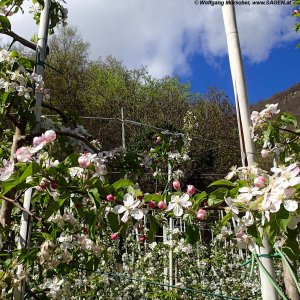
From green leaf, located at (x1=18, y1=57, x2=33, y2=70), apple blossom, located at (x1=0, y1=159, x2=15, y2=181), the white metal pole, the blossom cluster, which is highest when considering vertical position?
green leaf, located at (x1=18, y1=57, x2=33, y2=70)

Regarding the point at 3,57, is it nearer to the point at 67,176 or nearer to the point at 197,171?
the point at 67,176

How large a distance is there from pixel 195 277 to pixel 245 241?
3.14m

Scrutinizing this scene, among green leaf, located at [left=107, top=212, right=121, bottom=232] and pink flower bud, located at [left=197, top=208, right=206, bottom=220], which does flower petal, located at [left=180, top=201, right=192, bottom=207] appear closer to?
pink flower bud, located at [left=197, top=208, right=206, bottom=220]

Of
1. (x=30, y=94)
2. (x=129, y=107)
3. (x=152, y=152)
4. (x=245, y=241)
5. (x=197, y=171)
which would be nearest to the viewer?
(x=245, y=241)

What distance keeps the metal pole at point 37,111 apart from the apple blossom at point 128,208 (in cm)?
67

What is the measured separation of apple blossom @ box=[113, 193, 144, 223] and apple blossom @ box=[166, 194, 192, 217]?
71 mm

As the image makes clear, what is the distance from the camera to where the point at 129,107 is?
15125 mm

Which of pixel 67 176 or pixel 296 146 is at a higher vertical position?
pixel 296 146

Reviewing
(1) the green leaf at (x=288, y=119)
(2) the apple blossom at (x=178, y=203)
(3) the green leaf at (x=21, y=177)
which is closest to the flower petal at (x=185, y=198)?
(2) the apple blossom at (x=178, y=203)

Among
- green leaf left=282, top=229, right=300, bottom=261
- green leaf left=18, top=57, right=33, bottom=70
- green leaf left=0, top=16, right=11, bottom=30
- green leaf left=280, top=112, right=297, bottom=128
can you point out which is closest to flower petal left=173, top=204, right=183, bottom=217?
green leaf left=282, top=229, right=300, bottom=261

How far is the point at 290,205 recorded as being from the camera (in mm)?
677

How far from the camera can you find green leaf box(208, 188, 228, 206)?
0.81 m

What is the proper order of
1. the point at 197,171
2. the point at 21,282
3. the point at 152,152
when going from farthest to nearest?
the point at 197,171 → the point at 152,152 → the point at 21,282

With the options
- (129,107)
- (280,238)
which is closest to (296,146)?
(280,238)
